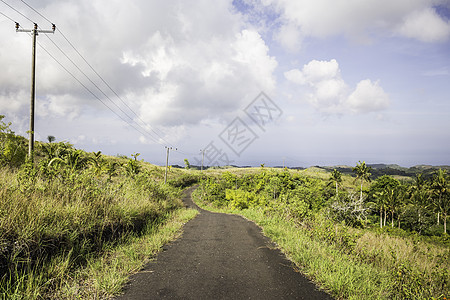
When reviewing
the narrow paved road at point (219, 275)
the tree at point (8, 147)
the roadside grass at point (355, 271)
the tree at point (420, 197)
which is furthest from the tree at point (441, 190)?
the tree at point (8, 147)

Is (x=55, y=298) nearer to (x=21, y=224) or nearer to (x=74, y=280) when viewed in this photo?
(x=74, y=280)

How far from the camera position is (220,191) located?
4334 cm

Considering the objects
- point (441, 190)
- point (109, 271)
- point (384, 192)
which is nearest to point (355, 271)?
point (109, 271)

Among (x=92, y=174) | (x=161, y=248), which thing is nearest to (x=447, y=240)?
(x=161, y=248)

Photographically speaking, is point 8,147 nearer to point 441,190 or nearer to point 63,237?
point 63,237

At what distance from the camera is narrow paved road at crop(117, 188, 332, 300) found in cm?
367

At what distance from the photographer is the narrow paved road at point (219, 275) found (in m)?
3.67

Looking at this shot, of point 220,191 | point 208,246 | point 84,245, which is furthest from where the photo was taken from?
point 220,191

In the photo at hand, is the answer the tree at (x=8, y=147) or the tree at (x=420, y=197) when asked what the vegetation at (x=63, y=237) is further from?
the tree at (x=420, y=197)

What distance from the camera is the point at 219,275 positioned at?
14.4ft

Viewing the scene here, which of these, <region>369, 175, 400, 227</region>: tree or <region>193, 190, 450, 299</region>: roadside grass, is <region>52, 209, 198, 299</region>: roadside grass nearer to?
<region>193, 190, 450, 299</region>: roadside grass

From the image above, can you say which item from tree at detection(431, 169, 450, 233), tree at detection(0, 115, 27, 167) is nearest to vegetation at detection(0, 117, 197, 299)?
tree at detection(0, 115, 27, 167)

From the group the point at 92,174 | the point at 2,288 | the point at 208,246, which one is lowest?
the point at 208,246

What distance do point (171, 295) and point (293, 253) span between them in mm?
3681
